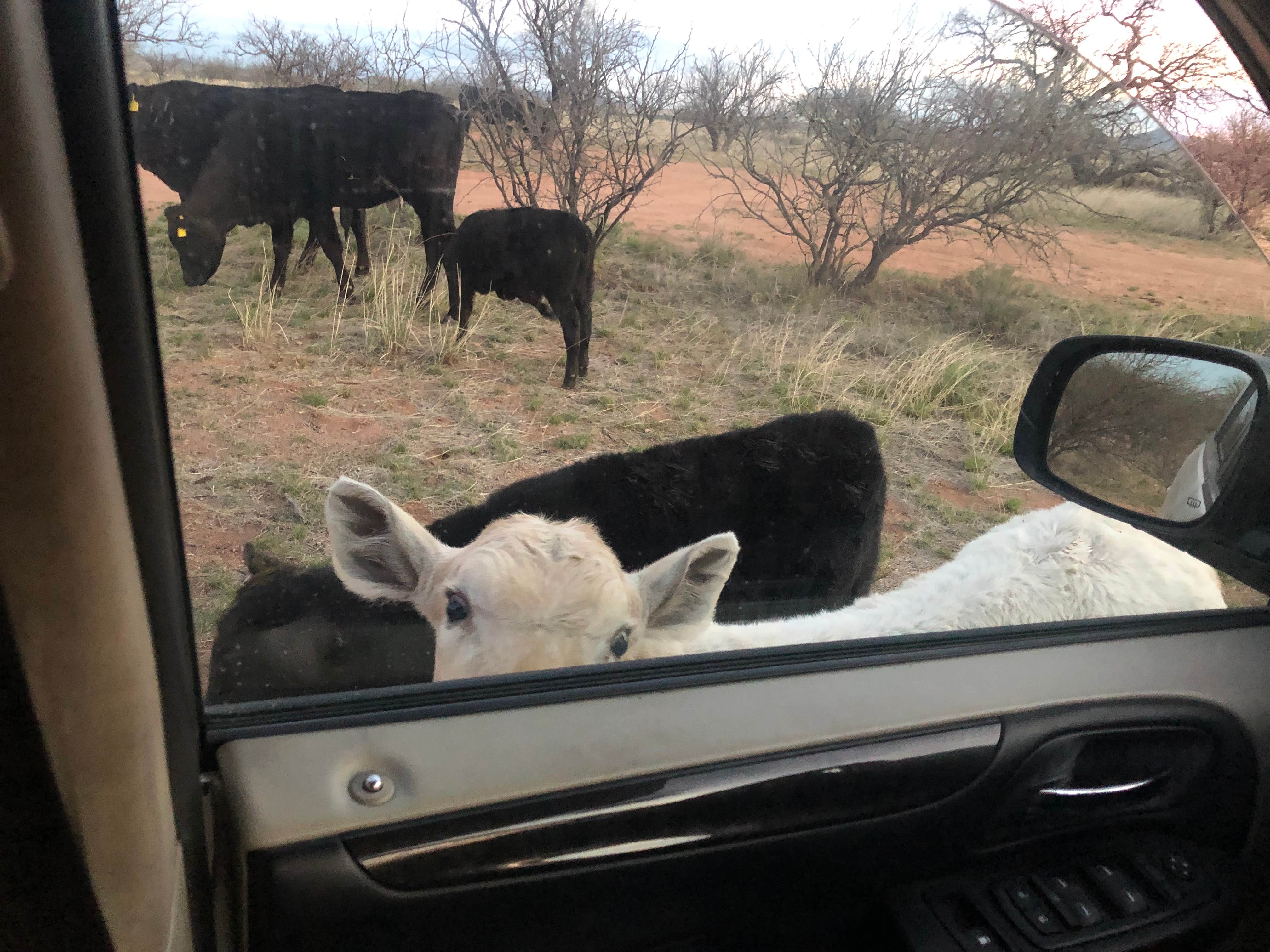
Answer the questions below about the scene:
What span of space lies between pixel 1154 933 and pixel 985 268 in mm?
1813

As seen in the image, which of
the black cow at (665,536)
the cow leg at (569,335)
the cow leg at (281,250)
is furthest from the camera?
the cow leg at (569,335)

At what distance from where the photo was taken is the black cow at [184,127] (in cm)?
124

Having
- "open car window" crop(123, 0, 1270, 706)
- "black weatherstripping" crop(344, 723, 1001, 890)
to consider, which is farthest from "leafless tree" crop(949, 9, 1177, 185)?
"black weatherstripping" crop(344, 723, 1001, 890)

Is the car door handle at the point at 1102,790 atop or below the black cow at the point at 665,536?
below

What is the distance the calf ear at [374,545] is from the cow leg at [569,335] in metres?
0.65

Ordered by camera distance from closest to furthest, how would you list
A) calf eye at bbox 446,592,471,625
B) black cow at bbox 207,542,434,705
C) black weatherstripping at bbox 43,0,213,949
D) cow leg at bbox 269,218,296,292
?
black weatherstripping at bbox 43,0,213,949
black cow at bbox 207,542,434,705
calf eye at bbox 446,592,471,625
cow leg at bbox 269,218,296,292

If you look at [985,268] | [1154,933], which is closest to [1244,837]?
[1154,933]

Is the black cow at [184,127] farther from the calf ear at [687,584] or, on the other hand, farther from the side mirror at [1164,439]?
the side mirror at [1164,439]

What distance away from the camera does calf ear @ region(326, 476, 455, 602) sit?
175cm

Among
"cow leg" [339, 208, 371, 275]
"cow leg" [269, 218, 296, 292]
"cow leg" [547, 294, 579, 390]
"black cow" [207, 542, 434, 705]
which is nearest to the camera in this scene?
"black cow" [207, 542, 434, 705]

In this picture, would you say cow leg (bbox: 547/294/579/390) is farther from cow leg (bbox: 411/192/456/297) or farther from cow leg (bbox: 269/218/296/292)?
cow leg (bbox: 269/218/296/292)

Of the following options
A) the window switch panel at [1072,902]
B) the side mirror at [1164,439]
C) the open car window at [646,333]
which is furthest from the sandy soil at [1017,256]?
the window switch panel at [1072,902]

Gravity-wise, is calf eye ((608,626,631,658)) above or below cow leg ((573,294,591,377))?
below

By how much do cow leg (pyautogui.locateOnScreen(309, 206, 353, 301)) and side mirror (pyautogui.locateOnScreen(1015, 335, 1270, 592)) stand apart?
172cm
